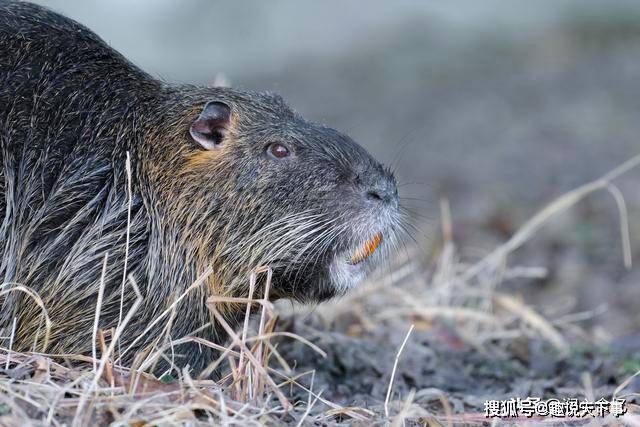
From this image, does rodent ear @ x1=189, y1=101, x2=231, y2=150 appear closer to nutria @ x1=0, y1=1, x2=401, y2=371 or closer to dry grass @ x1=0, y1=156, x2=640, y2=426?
nutria @ x1=0, y1=1, x2=401, y2=371

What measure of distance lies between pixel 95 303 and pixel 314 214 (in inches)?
36.3

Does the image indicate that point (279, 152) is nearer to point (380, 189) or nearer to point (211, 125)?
point (211, 125)

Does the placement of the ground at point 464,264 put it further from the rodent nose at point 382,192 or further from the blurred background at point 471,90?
the rodent nose at point 382,192

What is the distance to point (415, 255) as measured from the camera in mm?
7902

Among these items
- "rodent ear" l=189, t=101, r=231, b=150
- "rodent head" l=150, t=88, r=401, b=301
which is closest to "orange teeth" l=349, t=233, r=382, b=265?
"rodent head" l=150, t=88, r=401, b=301

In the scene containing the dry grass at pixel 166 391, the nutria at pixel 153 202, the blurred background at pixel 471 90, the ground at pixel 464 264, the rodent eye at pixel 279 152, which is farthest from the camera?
the blurred background at pixel 471 90

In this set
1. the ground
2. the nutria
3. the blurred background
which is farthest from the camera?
the blurred background

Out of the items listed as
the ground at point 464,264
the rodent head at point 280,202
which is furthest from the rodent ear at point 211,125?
the ground at point 464,264

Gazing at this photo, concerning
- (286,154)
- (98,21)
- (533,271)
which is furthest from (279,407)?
(98,21)

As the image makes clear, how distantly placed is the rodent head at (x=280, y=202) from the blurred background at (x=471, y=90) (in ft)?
2.25

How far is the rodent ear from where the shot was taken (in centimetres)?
425

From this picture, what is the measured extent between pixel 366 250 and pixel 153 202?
0.90 meters

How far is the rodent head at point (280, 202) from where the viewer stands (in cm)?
403

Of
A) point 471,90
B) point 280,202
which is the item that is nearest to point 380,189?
point 280,202
